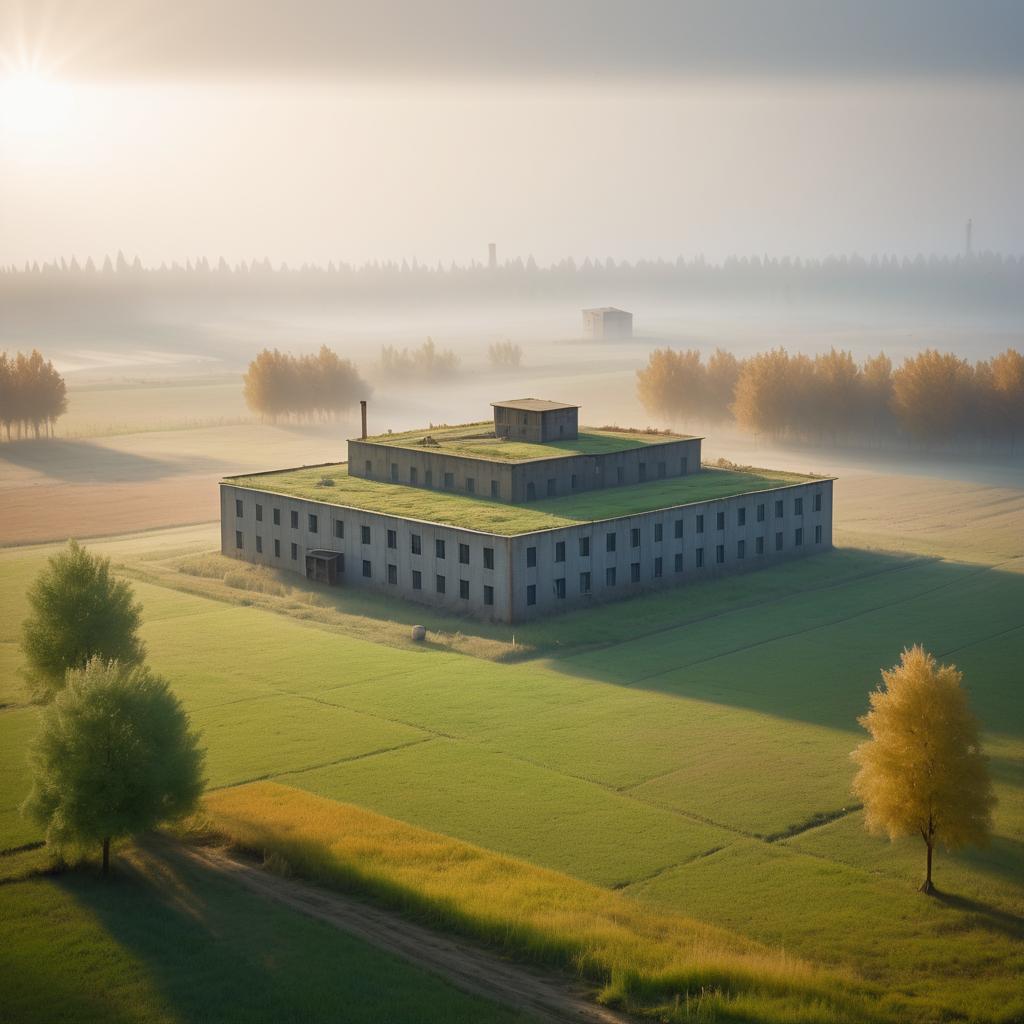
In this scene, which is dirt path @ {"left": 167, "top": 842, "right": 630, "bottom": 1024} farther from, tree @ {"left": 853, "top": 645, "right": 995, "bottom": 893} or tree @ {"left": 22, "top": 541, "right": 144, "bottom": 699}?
tree @ {"left": 22, "top": 541, "right": 144, "bottom": 699}

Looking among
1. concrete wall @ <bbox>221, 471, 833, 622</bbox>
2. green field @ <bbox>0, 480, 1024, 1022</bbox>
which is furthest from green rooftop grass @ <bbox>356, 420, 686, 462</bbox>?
green field @ <bbox>0, 480, 1024, 1022</bbox>

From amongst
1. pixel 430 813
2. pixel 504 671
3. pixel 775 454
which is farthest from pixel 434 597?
pixel 775 454

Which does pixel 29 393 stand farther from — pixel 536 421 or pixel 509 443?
pixel 536 421

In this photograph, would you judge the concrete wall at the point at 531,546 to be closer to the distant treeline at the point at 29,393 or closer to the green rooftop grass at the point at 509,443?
the green rooftop grass at the point at 509,443

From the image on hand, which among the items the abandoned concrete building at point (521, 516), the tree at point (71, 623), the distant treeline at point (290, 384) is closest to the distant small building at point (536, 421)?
the abandoned concrete building at point (521, 516)

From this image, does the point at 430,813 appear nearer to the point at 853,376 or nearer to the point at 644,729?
the point at 644,729

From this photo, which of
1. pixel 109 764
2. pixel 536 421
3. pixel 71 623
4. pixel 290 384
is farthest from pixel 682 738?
pixel 290 384
